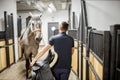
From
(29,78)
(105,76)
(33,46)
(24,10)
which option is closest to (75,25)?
(33,46)

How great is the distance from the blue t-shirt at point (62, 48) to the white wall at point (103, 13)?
3.52ft

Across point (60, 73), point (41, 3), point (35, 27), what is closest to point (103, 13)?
point (60, 73)

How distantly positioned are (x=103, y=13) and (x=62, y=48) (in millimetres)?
1375

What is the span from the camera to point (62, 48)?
2.67 meters

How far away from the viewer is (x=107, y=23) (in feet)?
11.7

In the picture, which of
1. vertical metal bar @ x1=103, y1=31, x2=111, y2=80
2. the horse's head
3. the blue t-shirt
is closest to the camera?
vertical metal bar @ x1=103, y1=31, x2=111, y2=80

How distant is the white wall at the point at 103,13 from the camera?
354cm

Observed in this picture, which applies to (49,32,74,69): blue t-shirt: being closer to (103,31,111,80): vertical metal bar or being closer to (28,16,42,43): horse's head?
(103,31,111,80): vertical metal bar

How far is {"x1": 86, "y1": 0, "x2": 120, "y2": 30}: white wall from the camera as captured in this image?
11.6 ft

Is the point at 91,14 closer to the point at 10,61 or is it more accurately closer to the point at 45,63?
the point at 45,63

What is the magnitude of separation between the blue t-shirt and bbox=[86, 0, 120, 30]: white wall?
1.07 metres

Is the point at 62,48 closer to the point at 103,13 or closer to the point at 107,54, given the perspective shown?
the point at 107,54

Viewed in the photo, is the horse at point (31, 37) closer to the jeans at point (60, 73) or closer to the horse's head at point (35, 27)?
the horse's head at point (35, 27)

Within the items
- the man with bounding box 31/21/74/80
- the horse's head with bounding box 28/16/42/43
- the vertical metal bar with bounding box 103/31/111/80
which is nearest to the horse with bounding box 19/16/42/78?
the horse's head with bounding box 28/16/42/43
